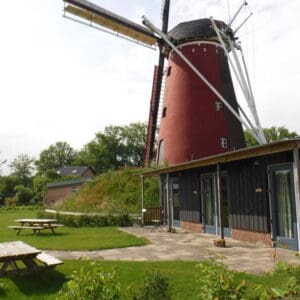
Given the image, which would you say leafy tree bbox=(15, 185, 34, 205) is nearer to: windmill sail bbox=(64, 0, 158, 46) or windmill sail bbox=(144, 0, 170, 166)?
windmill sail bbox=(144, 0, 170, 166)

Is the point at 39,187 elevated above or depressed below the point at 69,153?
below

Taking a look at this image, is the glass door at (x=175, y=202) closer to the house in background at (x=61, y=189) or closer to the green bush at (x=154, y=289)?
the green bush at (x=154, y=289)

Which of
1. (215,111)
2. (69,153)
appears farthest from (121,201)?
(69,153)

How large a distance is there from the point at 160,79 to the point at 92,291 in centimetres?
2413

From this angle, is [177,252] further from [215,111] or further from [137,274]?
[215,111]

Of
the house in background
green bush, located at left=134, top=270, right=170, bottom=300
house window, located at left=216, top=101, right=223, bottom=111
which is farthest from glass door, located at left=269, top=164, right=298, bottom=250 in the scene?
the house in background

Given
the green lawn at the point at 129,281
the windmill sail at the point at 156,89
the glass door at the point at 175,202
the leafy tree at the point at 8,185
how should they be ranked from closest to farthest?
1. the green lawn at the point at 129,281
2. the glass door at the point at 175,202
3. the windmill sail at the point at 156,89
4. the leafy tree at the point at 8,185

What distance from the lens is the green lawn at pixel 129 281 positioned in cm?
594

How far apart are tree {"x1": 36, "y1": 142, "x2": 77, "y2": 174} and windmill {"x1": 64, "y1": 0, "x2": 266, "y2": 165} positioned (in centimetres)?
5830

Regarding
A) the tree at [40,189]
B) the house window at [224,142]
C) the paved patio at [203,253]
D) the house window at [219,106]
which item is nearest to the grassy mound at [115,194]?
the house window at [224,142]

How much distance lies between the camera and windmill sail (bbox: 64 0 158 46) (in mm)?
22505

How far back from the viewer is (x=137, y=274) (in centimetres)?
696

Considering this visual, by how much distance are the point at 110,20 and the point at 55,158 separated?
58900 mm

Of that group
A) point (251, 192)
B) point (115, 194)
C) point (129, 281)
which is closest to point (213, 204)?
point (251, 192)
